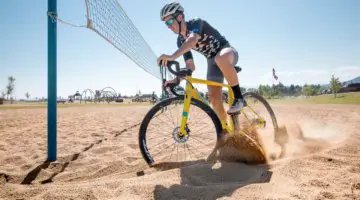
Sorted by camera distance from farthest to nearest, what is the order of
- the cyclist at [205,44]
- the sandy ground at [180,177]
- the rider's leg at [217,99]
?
the rider's leg at [217,99] < the cyclist at [205,44] < the sandy ground at [180,177]

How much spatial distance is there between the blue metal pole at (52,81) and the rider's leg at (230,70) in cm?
258

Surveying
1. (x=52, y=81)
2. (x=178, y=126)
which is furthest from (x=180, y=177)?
(x=52, y=81)

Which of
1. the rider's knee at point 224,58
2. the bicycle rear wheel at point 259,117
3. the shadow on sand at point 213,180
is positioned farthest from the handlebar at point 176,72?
the bicycle rear wheel at point 259,117

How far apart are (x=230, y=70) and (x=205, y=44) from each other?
0.67m

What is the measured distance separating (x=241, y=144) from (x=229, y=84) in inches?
37.6

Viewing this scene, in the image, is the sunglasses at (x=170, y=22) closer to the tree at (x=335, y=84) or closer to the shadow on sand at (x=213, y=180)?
the shadow on sand at (x=213, y=180)

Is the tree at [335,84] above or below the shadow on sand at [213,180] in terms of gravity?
above

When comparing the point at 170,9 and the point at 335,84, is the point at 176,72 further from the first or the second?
the point at 335,84

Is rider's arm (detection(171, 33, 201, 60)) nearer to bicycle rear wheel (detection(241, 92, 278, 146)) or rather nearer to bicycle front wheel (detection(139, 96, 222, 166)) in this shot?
bicycle front wheel (detection(139, 96, 222, 166))

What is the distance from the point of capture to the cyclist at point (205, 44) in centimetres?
341

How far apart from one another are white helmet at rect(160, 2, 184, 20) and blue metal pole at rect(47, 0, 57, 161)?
1725 millimetres

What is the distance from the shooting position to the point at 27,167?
365 cm

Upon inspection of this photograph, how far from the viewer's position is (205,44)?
3967 mm

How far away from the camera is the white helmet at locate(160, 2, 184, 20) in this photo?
11.8 feet
